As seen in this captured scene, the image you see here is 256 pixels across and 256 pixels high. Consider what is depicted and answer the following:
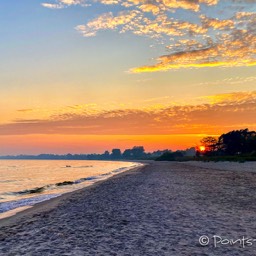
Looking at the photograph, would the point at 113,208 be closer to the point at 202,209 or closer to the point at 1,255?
the point at 202,209

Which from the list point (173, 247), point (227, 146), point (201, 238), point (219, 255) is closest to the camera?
point (219, 255)

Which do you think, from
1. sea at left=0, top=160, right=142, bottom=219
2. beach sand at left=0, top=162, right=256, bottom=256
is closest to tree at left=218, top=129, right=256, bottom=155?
sea at left=0, top=160, right=142, bottom=219

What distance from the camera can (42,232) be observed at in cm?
1279

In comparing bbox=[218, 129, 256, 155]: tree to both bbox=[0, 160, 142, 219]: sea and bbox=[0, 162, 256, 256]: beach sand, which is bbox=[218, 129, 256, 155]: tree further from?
bbox=[0, 162, 256, 256]: beach sand

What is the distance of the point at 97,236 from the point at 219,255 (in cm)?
480

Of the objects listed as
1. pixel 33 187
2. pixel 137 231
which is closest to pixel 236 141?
pixel 33 187

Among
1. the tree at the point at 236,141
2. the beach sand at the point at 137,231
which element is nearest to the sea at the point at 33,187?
the beach sand at the point at 137,231

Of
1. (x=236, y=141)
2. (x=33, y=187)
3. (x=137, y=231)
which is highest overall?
(x=236, y=141)

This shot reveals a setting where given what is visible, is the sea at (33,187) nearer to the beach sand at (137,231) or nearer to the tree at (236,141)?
the beach sand at (137,231)

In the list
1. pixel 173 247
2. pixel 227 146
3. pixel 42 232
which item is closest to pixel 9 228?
pixel 42 232

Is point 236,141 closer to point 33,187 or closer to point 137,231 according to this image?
point 33,187

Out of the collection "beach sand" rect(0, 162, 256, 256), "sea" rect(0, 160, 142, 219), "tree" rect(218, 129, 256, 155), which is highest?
"tree" rect(218, 129, 256, 155)

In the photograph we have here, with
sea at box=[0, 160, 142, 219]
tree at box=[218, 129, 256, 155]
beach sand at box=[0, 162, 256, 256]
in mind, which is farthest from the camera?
tree at box=[218, 129, 256, 155]

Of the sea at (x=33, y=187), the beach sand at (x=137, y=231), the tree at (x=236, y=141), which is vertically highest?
the tree at (x=236, y=141)
